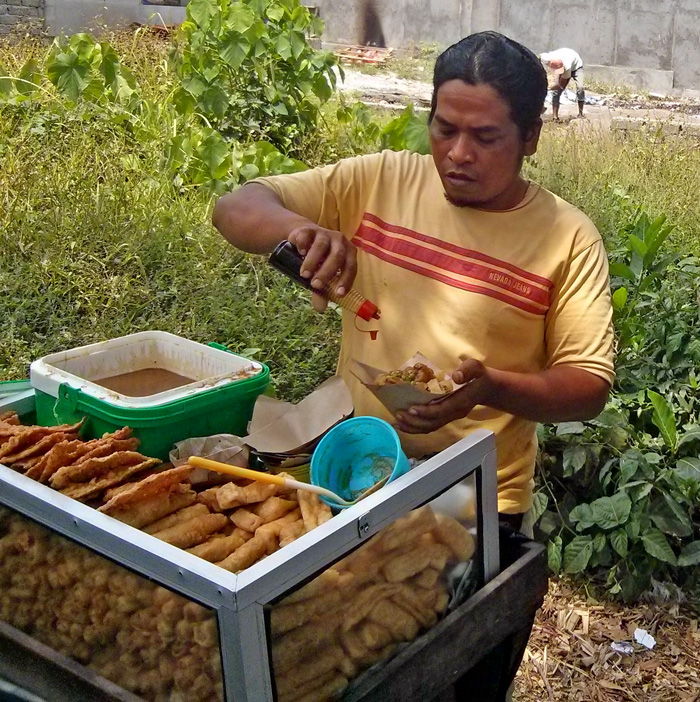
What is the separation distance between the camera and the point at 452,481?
1.52 meters

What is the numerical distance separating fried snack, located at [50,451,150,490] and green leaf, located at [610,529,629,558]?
79.1 inches

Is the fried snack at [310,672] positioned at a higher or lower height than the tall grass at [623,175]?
higher

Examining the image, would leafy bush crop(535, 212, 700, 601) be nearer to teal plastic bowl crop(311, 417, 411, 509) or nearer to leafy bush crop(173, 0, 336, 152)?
teal plastic bowl crop(311, 417, 411, 509)

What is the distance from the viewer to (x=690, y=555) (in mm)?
3041

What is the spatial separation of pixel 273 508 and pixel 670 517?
1.99 metres

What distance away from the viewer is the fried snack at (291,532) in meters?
1.45

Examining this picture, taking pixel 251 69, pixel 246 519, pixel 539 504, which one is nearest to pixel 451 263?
pixel 246 519

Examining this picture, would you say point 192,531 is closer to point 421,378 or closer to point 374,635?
point 374,635

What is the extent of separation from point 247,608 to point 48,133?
4855 millimetres

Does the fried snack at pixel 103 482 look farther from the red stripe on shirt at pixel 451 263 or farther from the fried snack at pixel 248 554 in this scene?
the red stripe on shirt at pixel 451 263

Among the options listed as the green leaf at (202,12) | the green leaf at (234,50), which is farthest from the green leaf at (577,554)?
the green leaf at (202,12)

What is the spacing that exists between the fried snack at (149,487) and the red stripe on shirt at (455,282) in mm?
675

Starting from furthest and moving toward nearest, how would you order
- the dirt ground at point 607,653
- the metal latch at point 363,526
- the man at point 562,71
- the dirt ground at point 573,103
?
1. the man at point 562,71
2. the dirt ground at point 573,103
3. the dirt ground at point 607,653
4. the metal latch at point 363,526

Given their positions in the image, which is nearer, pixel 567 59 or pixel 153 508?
pixel 153 508
